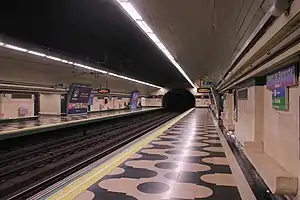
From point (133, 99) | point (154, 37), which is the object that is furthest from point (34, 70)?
point (133, 99)

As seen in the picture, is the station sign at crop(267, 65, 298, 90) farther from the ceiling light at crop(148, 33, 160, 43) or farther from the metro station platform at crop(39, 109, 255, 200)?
the ceiling light at crop(148, 33, 160, 43)

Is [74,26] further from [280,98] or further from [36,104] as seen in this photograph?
[36,104]

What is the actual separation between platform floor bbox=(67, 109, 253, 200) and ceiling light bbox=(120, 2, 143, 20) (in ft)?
8.93

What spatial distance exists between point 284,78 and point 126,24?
511cm

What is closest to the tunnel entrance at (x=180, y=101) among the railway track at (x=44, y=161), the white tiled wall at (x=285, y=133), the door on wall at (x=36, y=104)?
the door on wall at (x=36, y=104)

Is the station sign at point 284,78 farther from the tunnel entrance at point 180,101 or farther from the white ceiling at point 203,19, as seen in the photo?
the tunnel entrance at point 180,101

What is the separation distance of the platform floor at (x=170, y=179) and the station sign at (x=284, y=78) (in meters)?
1.46

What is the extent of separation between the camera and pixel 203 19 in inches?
238

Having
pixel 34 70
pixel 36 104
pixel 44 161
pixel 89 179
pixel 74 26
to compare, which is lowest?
pixel 44 161

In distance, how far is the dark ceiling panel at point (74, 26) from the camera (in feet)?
20.2

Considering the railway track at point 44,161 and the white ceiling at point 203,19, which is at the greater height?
the white ceiling at point 203,19

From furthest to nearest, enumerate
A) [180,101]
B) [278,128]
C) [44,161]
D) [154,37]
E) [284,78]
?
[180,101]
[44,161]
[154,37]
[278,128]
[284,78]


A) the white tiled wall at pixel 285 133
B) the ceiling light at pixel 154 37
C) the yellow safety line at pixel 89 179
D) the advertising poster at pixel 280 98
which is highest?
the ceiling light at pixel 154 37

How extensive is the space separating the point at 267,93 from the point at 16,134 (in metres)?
7.55
